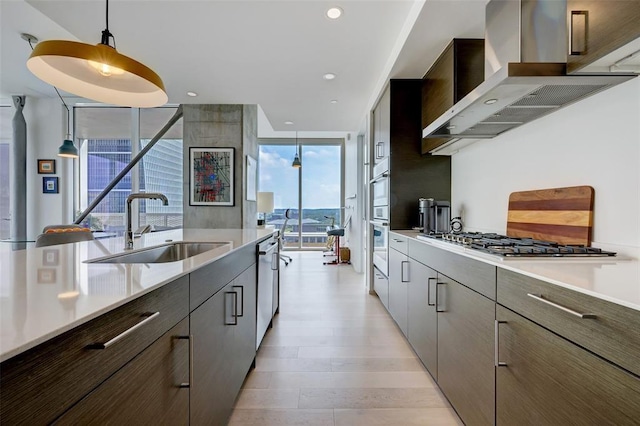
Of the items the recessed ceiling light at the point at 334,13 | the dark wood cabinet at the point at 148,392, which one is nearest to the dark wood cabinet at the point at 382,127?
the recessed ceiling light at the point at 334,13

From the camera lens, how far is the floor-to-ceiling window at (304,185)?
7.52m

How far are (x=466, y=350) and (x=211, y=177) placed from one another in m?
4.07

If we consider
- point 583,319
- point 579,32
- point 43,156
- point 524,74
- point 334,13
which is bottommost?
point 583,319

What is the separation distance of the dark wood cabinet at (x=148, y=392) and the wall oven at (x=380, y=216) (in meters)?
2.38

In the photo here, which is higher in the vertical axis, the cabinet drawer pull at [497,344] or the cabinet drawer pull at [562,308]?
the cabinet drawer pull at [562,308]

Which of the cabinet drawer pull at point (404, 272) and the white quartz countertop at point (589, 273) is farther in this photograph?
the cabinet drawer pull at point (404, 272)

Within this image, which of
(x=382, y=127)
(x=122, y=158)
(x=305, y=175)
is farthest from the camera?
(x=305, y=175)

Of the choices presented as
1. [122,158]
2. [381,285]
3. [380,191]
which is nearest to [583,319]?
[381,285]

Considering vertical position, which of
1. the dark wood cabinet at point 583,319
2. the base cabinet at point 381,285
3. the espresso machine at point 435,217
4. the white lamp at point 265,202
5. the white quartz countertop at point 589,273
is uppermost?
the white lamp at point 265,202

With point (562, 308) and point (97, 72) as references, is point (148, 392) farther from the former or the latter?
point (97, 72)

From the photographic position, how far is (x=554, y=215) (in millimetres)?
1626

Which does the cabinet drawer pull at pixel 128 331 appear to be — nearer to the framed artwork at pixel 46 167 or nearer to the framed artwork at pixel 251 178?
the framed artwork at pixel 251 178

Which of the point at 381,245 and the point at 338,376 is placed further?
the point at 381,245

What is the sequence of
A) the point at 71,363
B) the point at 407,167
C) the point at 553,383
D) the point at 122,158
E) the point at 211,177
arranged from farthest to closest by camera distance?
the point at 122,158, the point at 211,177, the point at 407,167, the point at 553,383, the point at 71,363
